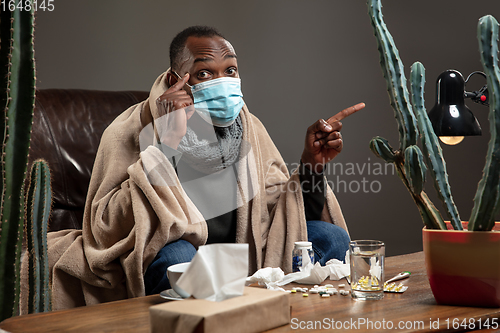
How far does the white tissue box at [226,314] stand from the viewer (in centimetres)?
57

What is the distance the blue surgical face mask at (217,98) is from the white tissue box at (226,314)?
0.95 m

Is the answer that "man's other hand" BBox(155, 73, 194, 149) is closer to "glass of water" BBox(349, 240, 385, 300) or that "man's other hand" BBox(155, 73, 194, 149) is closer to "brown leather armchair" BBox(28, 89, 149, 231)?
"brown leather armchair" BBox(28, 89, 149, 231)

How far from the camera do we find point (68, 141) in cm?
175

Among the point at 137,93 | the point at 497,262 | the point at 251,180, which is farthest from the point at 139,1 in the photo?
the point at 497,262

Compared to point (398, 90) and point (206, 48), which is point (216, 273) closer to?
point (398, 90)

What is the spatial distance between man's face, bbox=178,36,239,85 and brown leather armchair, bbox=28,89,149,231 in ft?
1.64

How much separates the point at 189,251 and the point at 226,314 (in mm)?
680

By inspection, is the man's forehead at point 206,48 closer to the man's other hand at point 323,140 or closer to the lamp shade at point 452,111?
the man's other hand at point 323,140

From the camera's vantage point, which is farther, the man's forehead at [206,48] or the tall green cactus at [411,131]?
the man's forehead at [206,48]

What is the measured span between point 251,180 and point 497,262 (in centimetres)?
95

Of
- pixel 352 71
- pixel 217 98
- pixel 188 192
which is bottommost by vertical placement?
pixel 188 192

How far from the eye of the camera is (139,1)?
2473 millimetres

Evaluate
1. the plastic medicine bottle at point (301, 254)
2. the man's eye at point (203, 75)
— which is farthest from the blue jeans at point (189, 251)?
the man's eye at point (203, 75)

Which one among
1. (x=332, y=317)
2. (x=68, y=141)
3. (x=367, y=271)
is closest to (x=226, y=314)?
(x=332, y=317)
